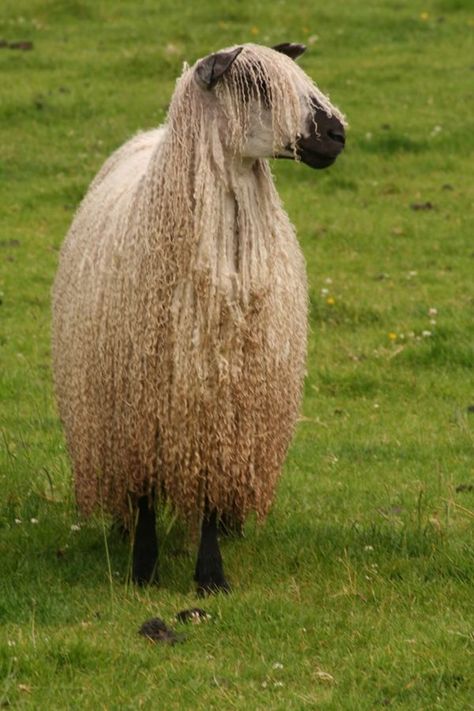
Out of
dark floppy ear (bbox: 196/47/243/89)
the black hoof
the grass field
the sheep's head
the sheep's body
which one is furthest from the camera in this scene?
the black hoof

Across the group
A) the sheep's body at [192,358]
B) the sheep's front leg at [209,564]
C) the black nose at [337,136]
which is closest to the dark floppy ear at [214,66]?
the sheep's body at [192,358]

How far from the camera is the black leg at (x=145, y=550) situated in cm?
641

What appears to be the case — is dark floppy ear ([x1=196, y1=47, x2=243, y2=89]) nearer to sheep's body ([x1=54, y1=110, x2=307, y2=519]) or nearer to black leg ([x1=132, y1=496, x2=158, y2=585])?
sheep's body ([x1=54, y1=110, x2=307, y2=519])

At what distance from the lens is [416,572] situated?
633 cm

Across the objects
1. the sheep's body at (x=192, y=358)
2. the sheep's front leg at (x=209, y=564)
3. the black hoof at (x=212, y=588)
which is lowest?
the black hoof at (x=212, y=588)

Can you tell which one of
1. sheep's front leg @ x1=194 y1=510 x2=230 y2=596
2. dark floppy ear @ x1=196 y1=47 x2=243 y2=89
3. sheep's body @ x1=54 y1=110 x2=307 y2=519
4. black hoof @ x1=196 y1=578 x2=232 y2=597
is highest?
dark floppy ear @ x1=196 y1=47 x2=243 y2=89

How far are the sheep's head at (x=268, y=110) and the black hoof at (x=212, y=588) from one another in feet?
5.92

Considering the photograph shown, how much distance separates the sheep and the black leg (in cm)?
8

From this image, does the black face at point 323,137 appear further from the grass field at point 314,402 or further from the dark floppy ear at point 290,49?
the grass field at point 314,402

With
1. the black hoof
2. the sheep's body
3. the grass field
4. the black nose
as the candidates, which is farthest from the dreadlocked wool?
the grass field

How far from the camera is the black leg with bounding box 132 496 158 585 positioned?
641cm

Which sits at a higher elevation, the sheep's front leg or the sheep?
the sheep

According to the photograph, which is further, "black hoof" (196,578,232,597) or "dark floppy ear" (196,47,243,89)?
"black hoof" (196,578,232,597)

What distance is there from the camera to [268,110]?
590 centimetres
